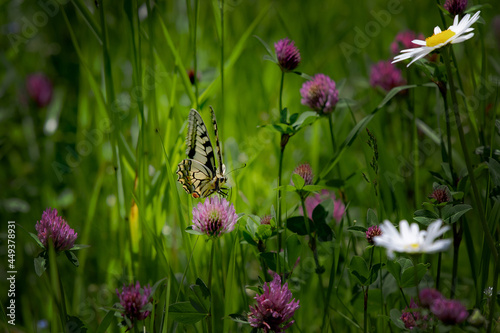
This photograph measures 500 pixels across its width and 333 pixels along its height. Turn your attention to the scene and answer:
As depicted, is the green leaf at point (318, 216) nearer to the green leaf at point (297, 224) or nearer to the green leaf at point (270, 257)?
the green leaf at point (297, 224)

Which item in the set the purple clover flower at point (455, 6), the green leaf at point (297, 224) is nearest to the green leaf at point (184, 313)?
the green leaf at point (297, 224)

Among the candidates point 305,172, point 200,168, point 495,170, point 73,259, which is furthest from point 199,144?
point 495,170

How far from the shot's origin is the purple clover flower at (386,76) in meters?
1.70

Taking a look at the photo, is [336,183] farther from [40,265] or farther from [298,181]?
[40,265]

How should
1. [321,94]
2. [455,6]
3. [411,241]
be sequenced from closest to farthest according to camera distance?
[411,241] → [455,6] → [321,94]

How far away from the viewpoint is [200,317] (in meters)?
0.97

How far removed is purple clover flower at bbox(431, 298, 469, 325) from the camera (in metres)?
0.73

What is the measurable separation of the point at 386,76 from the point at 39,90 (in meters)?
1.44

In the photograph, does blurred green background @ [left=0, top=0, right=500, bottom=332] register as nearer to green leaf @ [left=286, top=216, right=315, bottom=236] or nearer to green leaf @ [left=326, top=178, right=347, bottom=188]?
green leaf @ [left=326, top=178, right=347, bottom=188]

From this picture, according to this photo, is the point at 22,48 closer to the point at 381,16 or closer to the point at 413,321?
the point at 381,16

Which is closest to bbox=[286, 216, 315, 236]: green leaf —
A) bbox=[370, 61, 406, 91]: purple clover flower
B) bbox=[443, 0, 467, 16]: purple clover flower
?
bbox=[443, 0, 467, 16]: purple clover flower

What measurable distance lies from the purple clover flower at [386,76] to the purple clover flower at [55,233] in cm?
119

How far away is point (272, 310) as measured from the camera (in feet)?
2.83

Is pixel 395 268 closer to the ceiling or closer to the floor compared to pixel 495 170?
closer to the floor
